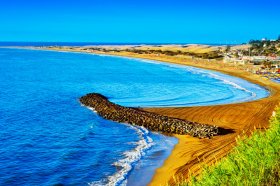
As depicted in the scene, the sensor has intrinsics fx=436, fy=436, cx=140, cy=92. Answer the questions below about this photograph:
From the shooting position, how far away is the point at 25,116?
43281 millimetres

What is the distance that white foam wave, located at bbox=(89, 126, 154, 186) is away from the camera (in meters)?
23.9

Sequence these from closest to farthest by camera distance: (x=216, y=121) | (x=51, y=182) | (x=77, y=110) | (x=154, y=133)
→ (x=51, y=182)
(x=154, y=133)
(x=216, y=121)
(x=77, y=110)

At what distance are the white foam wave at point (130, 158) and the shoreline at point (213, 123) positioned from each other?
180 cm

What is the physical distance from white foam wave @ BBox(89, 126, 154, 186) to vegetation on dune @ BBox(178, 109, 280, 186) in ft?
32.8

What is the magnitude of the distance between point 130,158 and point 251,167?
1594 centimetres

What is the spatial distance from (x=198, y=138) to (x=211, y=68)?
8449 cm

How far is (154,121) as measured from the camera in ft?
127

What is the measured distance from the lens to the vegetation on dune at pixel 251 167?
11.9m

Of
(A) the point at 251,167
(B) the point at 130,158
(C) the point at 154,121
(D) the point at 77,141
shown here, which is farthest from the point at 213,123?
(A) the point at 251,167

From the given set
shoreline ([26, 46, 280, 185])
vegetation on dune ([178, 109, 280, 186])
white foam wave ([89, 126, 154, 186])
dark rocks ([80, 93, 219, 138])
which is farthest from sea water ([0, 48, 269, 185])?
vegetation on dune ([178, 109, 280, 186])

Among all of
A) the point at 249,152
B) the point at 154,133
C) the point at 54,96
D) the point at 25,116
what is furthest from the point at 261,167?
the point at 54,96

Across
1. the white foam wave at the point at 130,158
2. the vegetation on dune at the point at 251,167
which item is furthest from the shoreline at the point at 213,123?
the vegetation on dune at the point at 251,167

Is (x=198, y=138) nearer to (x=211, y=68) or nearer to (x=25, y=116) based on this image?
(x=25, y=116)

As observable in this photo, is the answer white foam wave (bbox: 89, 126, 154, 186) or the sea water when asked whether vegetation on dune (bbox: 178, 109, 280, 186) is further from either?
the sea water
